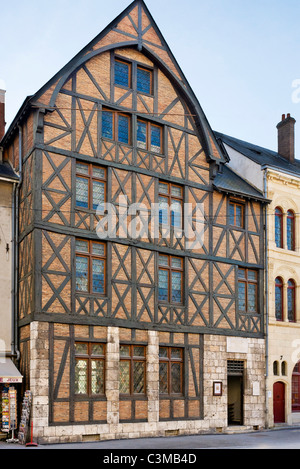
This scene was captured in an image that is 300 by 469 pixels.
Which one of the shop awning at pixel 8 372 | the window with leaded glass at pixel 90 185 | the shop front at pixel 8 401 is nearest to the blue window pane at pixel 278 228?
the window with leaded glass at pixel 90 185

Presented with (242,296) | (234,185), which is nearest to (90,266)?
(242,296)

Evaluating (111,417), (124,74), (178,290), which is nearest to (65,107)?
(124,74)

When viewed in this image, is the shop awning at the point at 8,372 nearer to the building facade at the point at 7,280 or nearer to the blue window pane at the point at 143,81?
the building facade at the point at 7,280

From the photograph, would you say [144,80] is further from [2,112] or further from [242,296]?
[242,296]

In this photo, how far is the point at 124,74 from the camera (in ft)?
82.3

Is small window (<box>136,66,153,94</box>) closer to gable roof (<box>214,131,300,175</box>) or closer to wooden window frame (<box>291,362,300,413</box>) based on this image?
gable roof (<box>214,131,300,175</box>)

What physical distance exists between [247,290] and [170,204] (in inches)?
202

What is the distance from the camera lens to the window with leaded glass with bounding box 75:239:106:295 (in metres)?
22.7

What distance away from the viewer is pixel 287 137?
1319 inches

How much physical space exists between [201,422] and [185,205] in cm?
798

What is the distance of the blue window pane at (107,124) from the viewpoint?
24141 millimetres

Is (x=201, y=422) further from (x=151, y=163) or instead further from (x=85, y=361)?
(x=151, y=163)

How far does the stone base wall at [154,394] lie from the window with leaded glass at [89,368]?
0.79 ft
